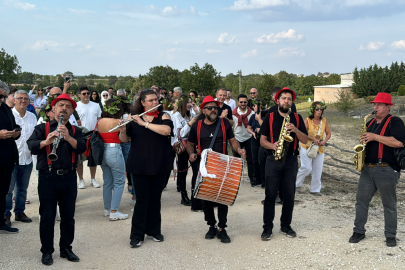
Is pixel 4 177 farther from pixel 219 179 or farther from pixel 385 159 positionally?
pixel 385 159

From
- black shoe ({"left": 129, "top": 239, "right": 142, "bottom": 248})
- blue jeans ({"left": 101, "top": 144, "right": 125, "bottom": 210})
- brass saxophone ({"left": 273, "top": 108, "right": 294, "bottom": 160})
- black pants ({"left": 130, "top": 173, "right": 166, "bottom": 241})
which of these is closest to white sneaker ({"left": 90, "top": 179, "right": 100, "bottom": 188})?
blue jeans ({"left": 101, "top": 144, "right": 125, "bottom": 210})

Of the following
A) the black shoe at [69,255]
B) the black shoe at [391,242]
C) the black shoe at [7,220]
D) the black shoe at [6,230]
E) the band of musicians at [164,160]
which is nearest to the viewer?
the band of musicians at [164,160]

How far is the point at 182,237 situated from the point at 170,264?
0.98 metres

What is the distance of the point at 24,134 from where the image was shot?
6688mm

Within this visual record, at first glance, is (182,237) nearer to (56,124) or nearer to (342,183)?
(56,124)

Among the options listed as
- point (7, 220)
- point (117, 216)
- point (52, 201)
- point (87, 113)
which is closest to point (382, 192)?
point (117, 216)

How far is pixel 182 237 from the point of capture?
19.6 ft

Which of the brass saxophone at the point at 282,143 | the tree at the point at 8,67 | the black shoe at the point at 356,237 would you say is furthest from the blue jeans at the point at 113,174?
the tree at the point at 8,67

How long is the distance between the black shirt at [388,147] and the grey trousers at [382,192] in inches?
4.5

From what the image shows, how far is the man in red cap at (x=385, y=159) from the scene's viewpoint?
5438 millimetres

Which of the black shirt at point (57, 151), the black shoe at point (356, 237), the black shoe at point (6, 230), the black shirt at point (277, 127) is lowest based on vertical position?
the black shoe at point (6, 230)

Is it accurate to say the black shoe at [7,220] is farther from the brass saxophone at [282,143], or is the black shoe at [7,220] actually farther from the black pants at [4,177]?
the brass saxophone at [282,143]

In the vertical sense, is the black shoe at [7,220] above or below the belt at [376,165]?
below

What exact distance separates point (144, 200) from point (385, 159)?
3589mm
